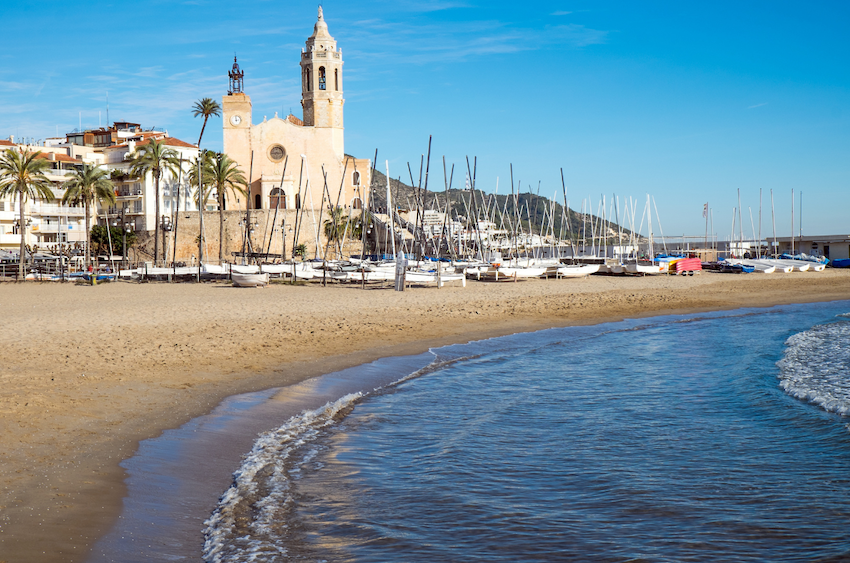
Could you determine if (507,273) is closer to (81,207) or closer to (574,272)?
(574,272)

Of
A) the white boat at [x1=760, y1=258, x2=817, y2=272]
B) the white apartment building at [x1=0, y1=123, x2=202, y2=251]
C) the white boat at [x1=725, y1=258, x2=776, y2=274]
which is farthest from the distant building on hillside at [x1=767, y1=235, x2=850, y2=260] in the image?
the white apartment building at [x1=0, y1=123, x2=202, y2=251]

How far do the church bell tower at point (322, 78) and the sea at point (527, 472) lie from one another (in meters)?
66.1

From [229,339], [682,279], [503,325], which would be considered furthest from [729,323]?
[682,279]

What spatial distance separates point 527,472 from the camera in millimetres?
7680

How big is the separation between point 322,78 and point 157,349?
220ft

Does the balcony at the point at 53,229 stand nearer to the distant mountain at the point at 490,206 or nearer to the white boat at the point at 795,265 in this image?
the distant mountain at the point at 490,206

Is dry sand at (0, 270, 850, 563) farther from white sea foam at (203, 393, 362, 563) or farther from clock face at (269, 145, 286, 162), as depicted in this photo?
clock face at (269, 145, 286, 162)

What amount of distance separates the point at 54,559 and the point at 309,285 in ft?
112

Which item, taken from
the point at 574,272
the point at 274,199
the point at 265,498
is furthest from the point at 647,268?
the point at 265,498

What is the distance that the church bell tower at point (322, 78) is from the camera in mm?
76812

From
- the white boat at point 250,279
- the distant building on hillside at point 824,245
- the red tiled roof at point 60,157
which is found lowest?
the white boat at point 250,279

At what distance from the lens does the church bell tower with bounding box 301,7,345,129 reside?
3024 inches

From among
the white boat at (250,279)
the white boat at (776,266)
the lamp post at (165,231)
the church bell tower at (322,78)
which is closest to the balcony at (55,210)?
the lamp post at (165,231)

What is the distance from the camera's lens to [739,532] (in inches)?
236
